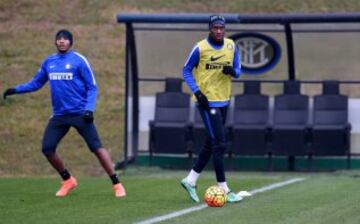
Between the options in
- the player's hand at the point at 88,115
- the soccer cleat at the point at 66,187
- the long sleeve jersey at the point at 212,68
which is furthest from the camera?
the soccer cleat at the point at 66,187

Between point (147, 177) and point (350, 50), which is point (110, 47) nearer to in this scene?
point (350, 50)

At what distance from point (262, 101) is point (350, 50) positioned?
1908 mm

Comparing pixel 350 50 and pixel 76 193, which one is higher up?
pixel 350 50

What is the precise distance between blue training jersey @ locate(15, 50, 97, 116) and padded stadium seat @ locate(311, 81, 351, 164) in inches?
260

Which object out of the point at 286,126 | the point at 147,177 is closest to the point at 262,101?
the point at 286,126

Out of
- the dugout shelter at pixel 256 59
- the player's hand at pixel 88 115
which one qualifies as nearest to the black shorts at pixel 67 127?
the player's hand at pixel 88 115

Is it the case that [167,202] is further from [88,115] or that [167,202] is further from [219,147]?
[88,115]

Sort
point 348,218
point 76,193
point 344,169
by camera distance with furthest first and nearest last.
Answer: point 344,169
point 76,193
point 348,218

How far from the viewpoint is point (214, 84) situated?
508 inches

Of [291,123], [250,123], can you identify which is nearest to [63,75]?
[250,123]

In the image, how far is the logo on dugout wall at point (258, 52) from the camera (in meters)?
19.7

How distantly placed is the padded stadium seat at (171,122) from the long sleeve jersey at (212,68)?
6.36 meters

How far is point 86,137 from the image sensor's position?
531 inches

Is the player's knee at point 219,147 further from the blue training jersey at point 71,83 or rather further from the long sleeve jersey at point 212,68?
the blue training jersey at point 71,83
